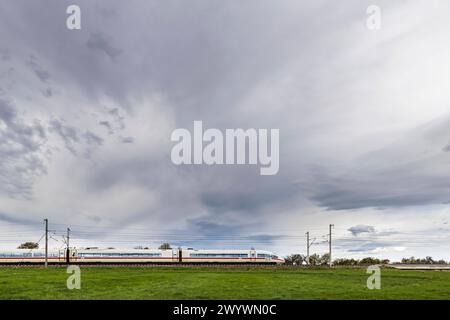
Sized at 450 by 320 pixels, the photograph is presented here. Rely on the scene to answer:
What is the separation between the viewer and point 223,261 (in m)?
91.1

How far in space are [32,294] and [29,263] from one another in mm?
74458

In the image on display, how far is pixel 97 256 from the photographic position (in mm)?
92000

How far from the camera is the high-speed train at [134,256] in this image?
91.1 meters

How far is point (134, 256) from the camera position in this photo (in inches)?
3691

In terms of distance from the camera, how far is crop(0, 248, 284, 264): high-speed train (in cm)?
9112
